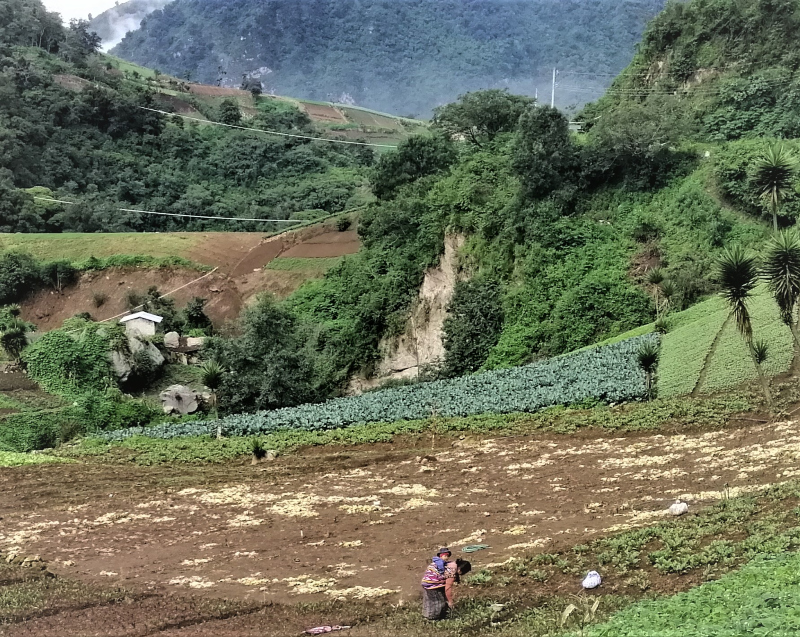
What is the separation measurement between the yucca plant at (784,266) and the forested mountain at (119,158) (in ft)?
165

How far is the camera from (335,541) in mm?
13398

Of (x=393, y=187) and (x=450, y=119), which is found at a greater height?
(x=450, y=119)

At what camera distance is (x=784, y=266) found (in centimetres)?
1611

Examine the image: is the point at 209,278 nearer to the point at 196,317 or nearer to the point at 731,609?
the point at 196,317

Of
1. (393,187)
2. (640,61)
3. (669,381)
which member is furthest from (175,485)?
(640,61)

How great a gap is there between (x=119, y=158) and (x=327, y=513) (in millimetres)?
60119

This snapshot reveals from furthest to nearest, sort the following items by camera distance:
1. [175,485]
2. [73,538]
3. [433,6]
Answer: [433,6] → [175,485] → [73,538]

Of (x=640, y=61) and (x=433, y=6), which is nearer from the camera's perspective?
(x=640, y=61)

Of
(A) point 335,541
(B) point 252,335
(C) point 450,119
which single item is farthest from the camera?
(C) point 450,119

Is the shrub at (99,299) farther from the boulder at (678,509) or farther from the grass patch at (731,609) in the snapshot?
the grass patch at (731,609)

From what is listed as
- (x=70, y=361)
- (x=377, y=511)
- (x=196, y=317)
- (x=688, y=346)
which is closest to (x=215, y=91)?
(x=196, y=317)

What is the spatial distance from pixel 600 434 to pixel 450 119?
26.6 m

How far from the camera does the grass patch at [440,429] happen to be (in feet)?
59.3

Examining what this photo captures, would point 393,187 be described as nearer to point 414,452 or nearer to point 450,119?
point 450,119
